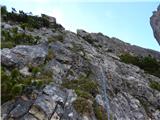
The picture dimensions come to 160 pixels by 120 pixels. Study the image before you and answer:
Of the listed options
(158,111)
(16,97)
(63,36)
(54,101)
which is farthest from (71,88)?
(63,36)

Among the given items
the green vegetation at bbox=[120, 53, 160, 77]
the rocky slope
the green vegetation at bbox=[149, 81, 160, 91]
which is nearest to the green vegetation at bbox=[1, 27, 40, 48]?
the rocky slope

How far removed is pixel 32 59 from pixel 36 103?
5.49 m

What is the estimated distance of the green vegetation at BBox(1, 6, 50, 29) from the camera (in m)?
31.2

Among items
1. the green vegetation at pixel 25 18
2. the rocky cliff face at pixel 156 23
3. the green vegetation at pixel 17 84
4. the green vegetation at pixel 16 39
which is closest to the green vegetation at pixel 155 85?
the green vegetation at pixel 16 39

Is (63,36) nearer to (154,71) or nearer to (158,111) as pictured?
(154,71)

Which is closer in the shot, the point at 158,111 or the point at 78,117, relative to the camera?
the point at 78,117

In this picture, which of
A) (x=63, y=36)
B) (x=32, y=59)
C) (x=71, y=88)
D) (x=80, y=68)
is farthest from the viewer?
(x=63, y=36)

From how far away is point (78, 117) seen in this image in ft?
48.7

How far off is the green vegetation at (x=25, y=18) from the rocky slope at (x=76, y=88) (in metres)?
3.39

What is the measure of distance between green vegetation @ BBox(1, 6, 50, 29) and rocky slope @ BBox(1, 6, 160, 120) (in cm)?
339

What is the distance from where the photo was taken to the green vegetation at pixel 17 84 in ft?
47.9

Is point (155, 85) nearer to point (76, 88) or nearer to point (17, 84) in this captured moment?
point (76, 88)

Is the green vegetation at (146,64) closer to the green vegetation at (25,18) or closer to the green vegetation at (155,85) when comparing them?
the green vegetation at (155,85)

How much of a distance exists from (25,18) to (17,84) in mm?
18404
